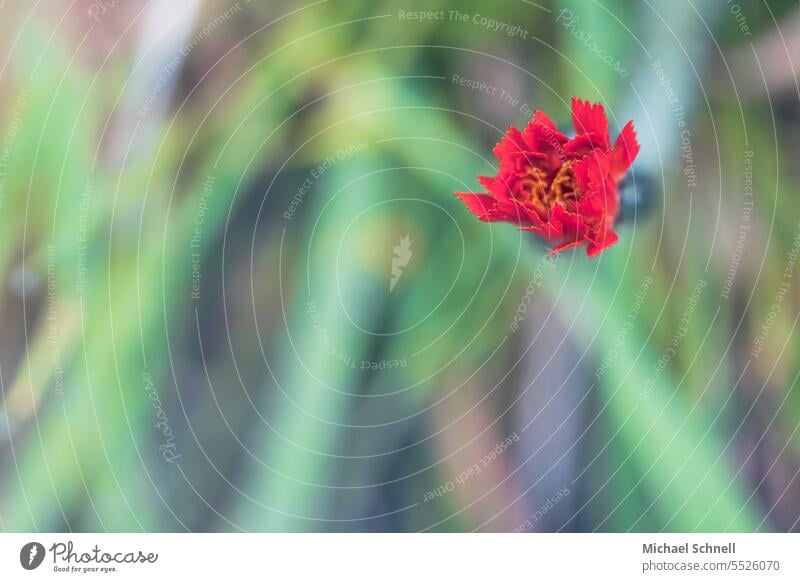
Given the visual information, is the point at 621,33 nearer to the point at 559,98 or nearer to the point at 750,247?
the point at 559,98
